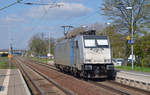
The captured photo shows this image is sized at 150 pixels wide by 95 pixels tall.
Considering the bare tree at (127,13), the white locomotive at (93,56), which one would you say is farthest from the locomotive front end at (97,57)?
the bare tree at (127,13)

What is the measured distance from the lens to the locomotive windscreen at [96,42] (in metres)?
19.8

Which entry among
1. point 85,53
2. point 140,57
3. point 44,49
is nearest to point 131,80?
point 85,53

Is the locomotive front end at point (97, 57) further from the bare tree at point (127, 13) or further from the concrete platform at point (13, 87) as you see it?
the bare tree at point (127, 13)

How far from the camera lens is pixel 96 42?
1995 cm

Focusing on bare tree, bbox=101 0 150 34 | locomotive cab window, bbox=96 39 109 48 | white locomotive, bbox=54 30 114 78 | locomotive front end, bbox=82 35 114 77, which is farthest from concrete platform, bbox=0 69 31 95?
bare tree, bbox=101 0 150 34

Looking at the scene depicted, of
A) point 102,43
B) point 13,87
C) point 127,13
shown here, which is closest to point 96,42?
point 102,43

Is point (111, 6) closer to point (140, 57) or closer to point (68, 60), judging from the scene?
point (140, 57)

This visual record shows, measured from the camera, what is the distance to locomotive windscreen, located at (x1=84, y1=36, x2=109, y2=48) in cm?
1979

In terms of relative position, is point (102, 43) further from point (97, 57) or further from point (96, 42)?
point (97, 57)

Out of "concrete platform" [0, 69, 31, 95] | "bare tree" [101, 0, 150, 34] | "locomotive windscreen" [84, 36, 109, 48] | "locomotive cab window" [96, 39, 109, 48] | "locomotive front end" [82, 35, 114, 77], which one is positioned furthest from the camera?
"bare tree" [101, 0, 150, 34]

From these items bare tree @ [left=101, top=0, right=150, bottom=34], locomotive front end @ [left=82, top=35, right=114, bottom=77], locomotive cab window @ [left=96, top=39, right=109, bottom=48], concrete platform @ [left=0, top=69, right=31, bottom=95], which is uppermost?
bare tree @ [left=101, top=0, right=150, bottom=34]

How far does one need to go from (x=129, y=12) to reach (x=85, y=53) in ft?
55.3

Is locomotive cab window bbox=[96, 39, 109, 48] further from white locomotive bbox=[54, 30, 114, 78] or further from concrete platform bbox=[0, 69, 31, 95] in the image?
concrete platform bbox=[0, 69, 31, 95]

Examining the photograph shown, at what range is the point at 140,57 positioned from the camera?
36062 mm
